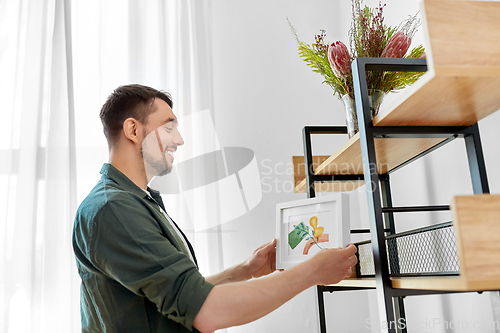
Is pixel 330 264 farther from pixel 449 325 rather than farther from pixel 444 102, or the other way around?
pixel 449 325

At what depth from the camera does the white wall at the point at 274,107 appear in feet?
6.03

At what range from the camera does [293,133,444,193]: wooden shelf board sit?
97cm

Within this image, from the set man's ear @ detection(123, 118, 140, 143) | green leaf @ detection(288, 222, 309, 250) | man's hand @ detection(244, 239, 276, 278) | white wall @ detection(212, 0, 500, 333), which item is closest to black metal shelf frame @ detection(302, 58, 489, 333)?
green leaf @ detection(288, 222, 309, 250)

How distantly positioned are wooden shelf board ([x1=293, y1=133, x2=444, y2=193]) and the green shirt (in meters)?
0.50

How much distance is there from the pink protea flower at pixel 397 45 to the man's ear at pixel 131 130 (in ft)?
2.24

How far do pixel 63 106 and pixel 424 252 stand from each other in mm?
1537

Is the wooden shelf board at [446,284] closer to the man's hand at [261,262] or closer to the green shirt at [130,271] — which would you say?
the green shirt at [130,271]

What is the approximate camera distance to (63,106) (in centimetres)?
175

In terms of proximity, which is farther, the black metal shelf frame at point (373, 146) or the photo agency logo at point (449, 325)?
the photo agency logo at point (449, 325)

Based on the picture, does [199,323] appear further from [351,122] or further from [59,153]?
[59,153]

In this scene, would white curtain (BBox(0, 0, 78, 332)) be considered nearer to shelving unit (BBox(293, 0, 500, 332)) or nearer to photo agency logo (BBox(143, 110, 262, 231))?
photo agency logo (BBox(143, 110, 262, 231))

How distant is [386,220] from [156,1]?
4.73 ft

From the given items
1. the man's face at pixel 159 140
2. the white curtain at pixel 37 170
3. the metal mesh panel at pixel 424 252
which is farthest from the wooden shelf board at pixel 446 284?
the white curtain at pixel 37 170

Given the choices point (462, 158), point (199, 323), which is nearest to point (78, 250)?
point (199, 323)
